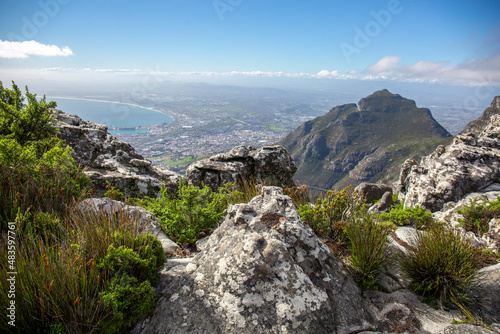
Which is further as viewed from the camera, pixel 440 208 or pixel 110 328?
pixel 440 208

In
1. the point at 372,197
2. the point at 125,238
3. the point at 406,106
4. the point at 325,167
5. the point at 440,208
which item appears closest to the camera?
the point at 125,238

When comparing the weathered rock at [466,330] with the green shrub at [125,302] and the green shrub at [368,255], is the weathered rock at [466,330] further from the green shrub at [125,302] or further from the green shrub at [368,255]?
the green shrub at [125,302]

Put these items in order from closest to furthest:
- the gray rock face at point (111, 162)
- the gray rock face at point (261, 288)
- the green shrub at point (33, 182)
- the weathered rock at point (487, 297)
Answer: the gray rock face at point (261, 288) < the weathered rock at point (487, 297) < the green shrub at point (33, 182) < the gray rock face at point (111, 162)

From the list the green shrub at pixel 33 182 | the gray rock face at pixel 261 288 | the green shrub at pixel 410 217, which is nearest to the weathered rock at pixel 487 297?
the gray rock face at pixel 261 288

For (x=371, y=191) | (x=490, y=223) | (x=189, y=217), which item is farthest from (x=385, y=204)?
(x=189, y=217)

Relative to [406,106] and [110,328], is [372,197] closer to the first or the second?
[110,328]

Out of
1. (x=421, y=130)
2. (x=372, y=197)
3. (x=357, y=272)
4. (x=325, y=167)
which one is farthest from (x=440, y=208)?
(x=421, y=130)

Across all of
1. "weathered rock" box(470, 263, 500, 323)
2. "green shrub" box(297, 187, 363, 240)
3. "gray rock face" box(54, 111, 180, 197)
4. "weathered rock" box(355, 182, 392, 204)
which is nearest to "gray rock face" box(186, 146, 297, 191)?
Answer: "gray rock face" box(54, 111, 180, 197)
